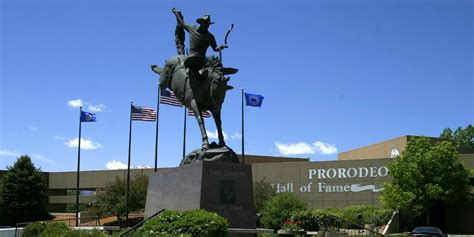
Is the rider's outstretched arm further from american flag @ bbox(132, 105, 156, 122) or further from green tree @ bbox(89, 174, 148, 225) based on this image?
green tree @ bbox(89, 174, 148, 225)

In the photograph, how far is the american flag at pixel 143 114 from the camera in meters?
40.3

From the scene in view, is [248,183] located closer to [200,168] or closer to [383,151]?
[200,168]

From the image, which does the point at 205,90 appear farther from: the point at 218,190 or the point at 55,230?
the point at 55,230

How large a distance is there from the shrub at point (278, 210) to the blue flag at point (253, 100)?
23.2 feet

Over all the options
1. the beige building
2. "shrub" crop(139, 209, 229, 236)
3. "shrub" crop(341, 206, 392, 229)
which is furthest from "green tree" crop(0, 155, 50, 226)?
"shrub" crop(139, 209, 229, 236)

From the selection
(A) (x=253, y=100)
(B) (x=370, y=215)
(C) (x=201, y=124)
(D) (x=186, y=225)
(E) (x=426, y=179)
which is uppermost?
(A) (x=253, y=100)

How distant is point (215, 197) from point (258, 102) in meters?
27.2

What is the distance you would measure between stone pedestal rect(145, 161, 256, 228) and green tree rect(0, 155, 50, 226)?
42.8 metres

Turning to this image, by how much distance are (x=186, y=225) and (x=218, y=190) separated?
253 cm

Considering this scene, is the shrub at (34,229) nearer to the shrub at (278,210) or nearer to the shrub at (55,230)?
the shrub at (55,230)

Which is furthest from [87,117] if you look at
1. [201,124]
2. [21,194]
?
[201,124]

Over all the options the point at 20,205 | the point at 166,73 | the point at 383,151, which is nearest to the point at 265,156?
the point at 383,151

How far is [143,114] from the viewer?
4047 cm

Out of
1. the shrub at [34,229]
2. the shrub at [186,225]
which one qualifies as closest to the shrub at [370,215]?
the shrub at [34,229]
